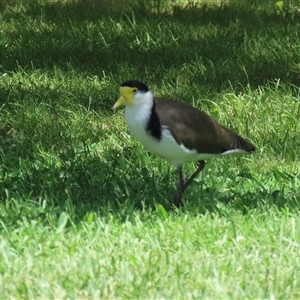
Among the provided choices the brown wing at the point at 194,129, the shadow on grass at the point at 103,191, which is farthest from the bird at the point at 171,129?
the shadow on grass at the point at 103,191

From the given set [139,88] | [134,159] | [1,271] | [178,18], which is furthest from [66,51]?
[1,271]

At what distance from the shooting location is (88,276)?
4.59 meters

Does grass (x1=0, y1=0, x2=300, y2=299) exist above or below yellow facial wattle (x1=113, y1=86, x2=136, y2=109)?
below

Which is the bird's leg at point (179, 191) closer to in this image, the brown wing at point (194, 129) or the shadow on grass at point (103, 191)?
the shadow on grass at point (103, 191)

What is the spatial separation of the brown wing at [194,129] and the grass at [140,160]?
0.34m

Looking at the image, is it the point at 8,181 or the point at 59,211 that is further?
the point at 8,181

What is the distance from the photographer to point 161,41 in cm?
928

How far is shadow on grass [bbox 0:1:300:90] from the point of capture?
28.6 ft

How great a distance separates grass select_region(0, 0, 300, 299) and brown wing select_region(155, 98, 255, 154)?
34 cm

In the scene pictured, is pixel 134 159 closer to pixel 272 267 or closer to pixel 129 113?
pixel 129 113

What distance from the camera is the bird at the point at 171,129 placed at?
5730 millimetres

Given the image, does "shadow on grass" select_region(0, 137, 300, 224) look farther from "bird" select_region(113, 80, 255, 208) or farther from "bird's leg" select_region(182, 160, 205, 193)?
"bird" select_region(113, 80, 255, 208)

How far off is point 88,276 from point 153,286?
337 mm

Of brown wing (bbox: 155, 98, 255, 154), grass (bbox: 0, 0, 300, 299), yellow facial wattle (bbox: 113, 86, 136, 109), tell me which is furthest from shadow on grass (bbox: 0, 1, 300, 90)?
yellow facial wattle (bbox: 113, 86, 136, 109)
